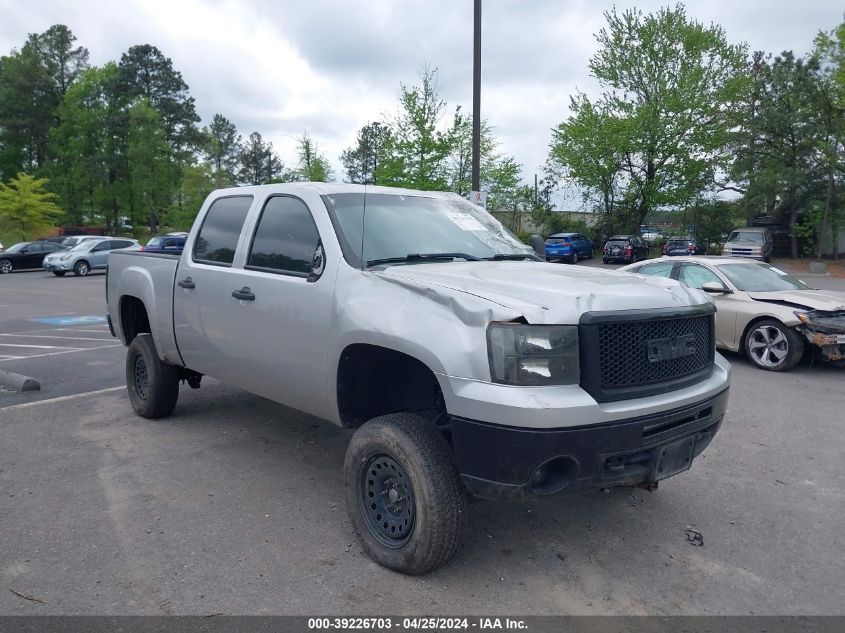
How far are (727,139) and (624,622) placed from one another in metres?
38.0

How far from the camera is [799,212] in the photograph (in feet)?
113

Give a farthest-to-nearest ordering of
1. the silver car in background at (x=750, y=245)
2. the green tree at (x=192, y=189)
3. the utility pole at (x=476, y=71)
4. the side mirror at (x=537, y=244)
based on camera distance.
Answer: the green tree at (x=192, y=189), the silver car in background at (x=750, y=245), the utility pole at (x=476, y=71), the side mirror at (x=537, y=244)

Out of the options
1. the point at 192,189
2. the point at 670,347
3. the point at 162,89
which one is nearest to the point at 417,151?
the point at 670,347

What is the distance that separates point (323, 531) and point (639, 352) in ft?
6.66

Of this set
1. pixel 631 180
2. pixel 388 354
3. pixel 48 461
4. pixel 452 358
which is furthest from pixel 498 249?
pixel 631 180

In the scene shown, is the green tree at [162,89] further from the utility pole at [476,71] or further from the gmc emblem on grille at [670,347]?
the gmc emblem on grille at [670,347]

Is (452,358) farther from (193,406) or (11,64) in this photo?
(11,64)

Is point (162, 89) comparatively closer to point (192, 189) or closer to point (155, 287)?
point (192, 189)

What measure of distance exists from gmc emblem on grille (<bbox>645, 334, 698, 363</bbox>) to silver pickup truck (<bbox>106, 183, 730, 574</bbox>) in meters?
0.01

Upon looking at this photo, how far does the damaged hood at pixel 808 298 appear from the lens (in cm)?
802

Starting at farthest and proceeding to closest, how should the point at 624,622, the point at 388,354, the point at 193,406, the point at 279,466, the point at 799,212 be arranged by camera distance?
the point at 799,212
the point at 193,406
the point at 279,466
the point at 388,354
the point at 624,622

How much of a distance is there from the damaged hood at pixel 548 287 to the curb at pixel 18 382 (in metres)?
5.29

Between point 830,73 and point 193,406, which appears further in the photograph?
point 830,73

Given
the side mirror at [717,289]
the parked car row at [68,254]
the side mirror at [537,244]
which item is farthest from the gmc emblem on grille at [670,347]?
the parked car row at [68,254]
